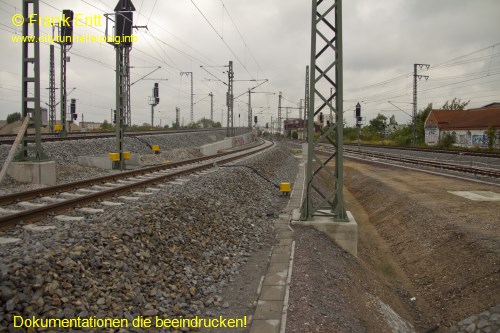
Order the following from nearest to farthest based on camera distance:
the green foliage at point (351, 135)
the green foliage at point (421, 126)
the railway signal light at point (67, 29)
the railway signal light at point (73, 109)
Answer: the railway signal light at point (67, 29), the railway signal light at point (73, 109), the green foliage at point (421, 126), the green foliage at point (351, 135)

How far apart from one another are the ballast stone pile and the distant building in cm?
4228

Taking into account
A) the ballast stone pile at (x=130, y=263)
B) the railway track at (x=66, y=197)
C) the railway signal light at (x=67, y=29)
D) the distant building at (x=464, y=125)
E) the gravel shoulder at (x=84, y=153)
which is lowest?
the ballast stone pile at (x=130, y=263)

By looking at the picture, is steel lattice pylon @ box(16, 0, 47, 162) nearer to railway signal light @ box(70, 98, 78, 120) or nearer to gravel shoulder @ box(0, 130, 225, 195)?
gravel shoulder @ box(0, 130, 225, 195)

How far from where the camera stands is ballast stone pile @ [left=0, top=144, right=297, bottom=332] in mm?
4316

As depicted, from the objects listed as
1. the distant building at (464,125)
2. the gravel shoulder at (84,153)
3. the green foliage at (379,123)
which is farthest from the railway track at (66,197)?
the green foliage at (379,123)

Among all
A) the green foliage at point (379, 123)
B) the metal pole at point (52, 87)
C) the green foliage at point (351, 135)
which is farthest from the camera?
the green foliage at point (379, 123)

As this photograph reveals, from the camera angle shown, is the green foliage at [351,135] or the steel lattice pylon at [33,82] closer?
the steel lattice pylon at [33,82]

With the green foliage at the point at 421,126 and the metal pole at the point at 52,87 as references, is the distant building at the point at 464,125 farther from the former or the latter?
the metal pole at the point at 52,87

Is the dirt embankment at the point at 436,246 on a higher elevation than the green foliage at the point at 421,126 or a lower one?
lower

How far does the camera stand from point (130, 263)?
5641 mm

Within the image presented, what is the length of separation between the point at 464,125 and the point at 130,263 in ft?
185

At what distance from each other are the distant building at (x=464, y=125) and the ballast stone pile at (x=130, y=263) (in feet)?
139

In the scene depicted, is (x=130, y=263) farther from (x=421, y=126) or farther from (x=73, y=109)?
(x=421, y=126)

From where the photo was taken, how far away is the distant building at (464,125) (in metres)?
47.7
